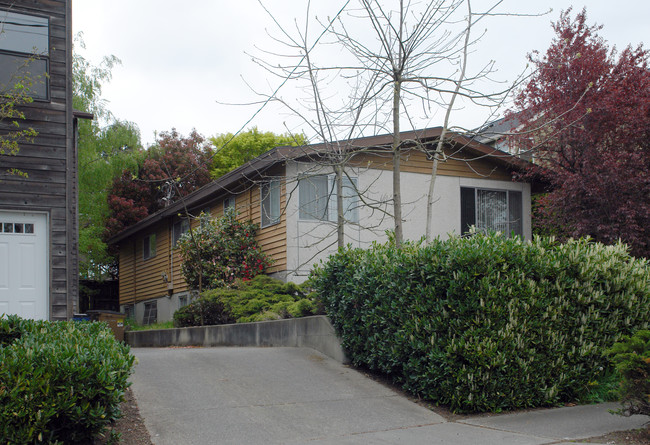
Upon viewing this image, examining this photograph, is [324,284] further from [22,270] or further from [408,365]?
[22,270]

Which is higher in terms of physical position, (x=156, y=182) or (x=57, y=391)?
(x=156, y=182)

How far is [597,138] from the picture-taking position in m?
15.2

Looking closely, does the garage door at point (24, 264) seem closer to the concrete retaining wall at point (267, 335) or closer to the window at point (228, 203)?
the concrete retaining wall at point (267, 335)

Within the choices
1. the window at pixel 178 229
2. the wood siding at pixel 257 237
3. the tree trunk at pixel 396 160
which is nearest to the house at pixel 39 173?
the wood siding at pixel 257 237

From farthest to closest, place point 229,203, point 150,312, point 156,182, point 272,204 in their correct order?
point 156,182 → point 150,312 → point 229,203 → point 272,204

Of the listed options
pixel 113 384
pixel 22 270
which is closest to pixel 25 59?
pixel 22 270

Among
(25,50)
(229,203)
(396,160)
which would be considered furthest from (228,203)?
(396,160)

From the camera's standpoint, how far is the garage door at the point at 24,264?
10.9 m

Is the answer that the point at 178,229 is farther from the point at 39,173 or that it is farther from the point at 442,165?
the point at 39,173

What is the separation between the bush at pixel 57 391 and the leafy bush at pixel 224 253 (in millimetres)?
10214

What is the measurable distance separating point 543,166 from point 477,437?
12.0m

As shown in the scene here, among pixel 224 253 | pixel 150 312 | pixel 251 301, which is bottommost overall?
pixel 150 312

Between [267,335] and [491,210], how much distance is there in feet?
29.4

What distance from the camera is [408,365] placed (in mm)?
7707
